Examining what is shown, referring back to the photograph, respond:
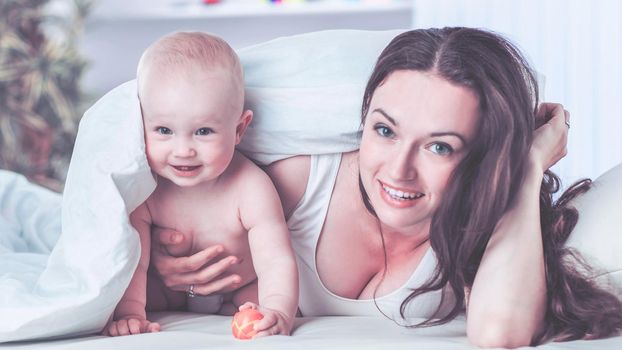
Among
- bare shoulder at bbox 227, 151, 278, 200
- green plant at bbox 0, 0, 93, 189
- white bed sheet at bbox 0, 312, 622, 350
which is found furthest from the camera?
green plant at bbox 0, 0, 93, 189

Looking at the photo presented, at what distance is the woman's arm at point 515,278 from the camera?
1.43 meters

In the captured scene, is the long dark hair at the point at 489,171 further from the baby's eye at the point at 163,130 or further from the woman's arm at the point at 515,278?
the baby's eye at the point at 163,130

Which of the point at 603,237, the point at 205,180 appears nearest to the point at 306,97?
the point at 205,180

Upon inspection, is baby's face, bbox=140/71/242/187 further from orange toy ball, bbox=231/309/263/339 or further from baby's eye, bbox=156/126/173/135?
orange toy ball, bbox=231/309/263/339

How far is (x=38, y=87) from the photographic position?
13.1ft

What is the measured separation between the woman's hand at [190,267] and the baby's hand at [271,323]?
0.15m

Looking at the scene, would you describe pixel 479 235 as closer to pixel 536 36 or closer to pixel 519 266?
pixel 519 266

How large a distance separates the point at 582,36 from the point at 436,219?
2.47m

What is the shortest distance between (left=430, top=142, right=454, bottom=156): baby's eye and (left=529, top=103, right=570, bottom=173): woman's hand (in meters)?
0.16

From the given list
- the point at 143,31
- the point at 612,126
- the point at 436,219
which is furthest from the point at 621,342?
the point at 143,31

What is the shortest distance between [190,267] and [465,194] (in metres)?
0.49

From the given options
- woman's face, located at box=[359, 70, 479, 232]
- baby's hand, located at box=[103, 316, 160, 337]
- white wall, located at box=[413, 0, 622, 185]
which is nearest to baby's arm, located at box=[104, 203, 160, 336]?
baby's hand, located at box=[103, 316, 160, 337]

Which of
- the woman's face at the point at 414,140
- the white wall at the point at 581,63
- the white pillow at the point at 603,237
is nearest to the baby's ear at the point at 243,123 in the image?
the woman's face at the point at 414,140

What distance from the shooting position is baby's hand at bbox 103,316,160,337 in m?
1.49
